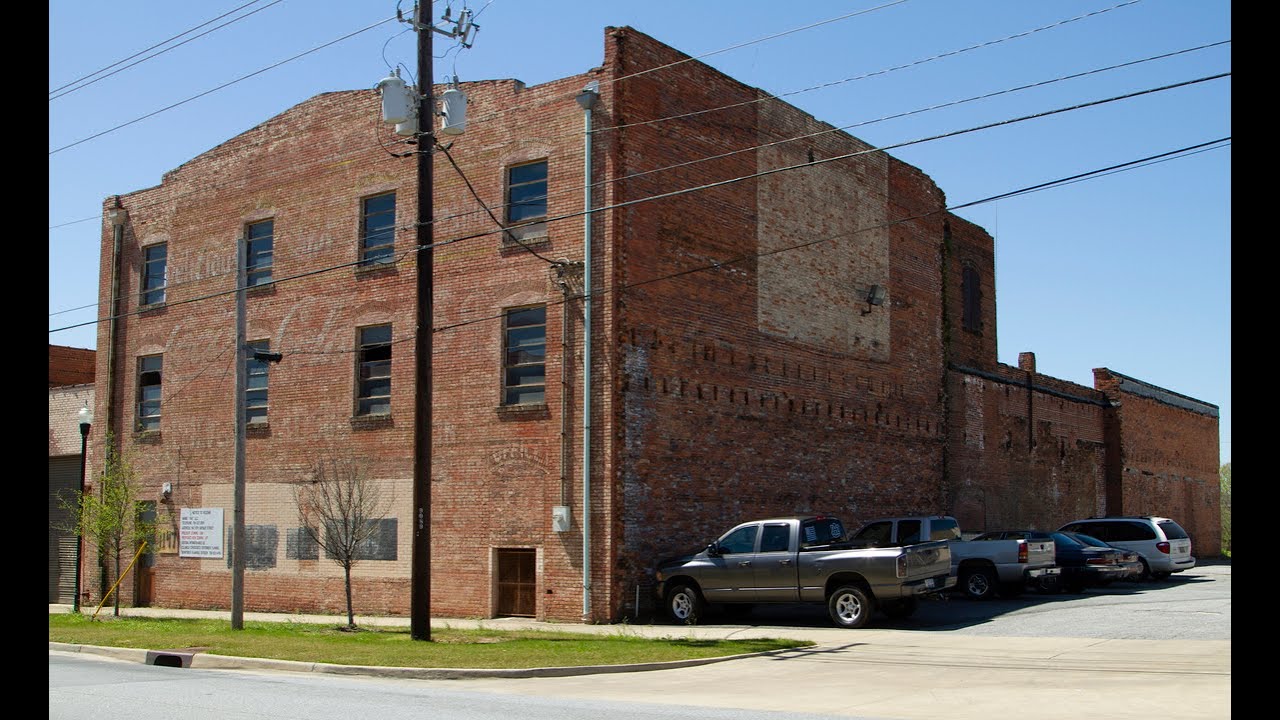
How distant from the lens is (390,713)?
1100cm

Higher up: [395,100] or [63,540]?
[395,100]

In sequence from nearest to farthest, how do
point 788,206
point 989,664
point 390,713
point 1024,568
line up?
1. point 390,713
2. point 989,664
3. point 1024,568
4. point 788,206

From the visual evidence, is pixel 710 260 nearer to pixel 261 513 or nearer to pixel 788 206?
pixel 788 206

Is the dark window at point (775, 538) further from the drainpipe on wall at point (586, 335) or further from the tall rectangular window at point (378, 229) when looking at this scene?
the tall rectangular window at point (378, 229)

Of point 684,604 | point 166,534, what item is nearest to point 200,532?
point 166,534

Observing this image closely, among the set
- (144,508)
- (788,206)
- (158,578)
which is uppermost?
(788,206)

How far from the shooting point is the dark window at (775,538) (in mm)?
20547

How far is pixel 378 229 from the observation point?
86.0 feet

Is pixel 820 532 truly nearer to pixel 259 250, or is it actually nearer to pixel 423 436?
pixel 423 436

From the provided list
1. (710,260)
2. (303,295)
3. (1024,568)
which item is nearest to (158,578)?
(303,295)

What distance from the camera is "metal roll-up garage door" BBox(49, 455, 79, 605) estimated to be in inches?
1326

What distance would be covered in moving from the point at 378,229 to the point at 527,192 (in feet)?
14.5
